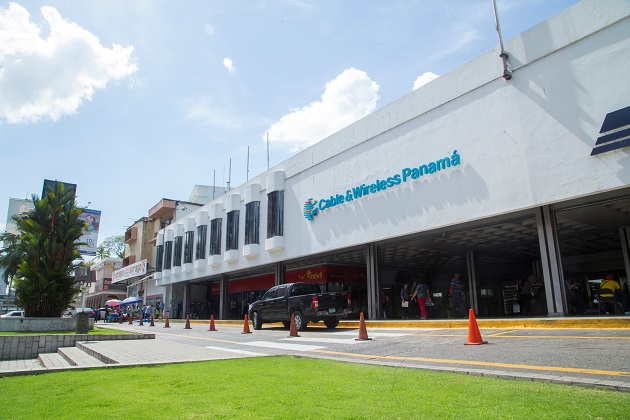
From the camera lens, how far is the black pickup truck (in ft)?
51.2

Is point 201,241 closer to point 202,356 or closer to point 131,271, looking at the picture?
point 131,271

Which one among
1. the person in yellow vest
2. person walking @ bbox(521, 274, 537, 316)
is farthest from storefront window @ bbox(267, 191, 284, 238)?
the person in yellow vest

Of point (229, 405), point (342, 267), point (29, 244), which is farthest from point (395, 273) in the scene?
point (229, 405)

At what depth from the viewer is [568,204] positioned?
14180 millimetres

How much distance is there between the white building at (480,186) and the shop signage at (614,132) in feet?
0.11

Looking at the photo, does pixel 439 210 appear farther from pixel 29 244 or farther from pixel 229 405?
pixel 29 244

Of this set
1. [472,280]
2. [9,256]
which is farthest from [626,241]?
[9,256]

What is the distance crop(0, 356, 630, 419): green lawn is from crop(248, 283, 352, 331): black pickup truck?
881 cm

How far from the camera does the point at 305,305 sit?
15711mm

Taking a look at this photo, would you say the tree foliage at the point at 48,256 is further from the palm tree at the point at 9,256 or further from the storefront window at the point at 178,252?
the palm tree at the point at 9,256

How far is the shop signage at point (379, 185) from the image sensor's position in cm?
1661

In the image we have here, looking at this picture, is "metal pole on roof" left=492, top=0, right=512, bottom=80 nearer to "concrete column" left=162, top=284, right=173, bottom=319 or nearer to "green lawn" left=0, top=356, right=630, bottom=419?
"green lawn" left=0, top=356, right=630, bottom=419

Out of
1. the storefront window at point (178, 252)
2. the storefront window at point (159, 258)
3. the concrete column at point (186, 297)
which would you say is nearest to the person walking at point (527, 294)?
the storefront window at point (178, 252)

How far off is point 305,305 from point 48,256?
1091 centimetres
